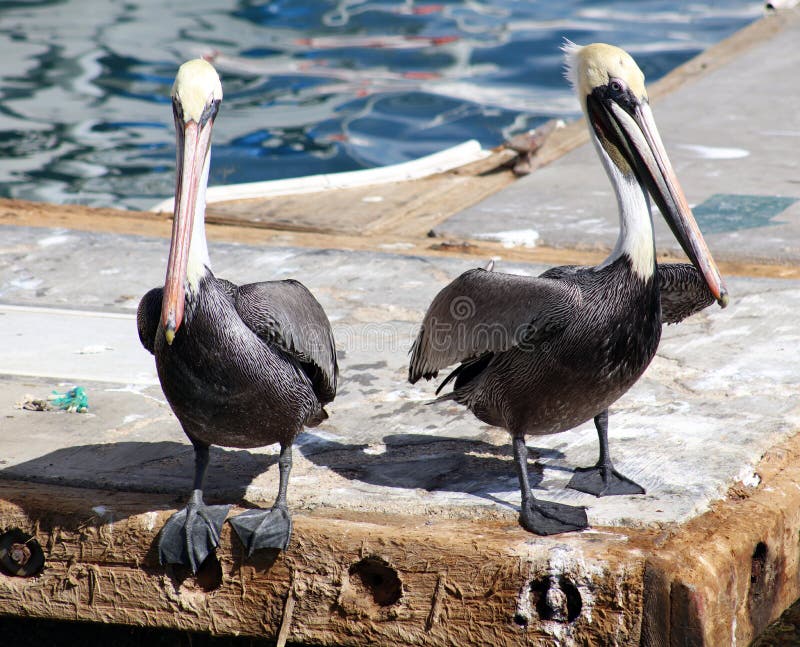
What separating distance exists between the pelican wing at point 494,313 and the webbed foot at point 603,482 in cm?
42

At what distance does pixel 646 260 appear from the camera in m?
2.84

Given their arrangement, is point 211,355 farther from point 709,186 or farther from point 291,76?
point 291,76

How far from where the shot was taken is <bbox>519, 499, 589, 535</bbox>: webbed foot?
2.74 metres

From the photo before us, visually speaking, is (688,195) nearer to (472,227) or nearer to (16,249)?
(472,227)

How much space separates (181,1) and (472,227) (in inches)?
453

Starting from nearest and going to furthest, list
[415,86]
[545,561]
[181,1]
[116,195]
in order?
1. [545,561]
2. [116,195]
3. [415,86]
4. [181,1]

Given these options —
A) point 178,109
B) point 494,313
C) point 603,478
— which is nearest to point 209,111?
point 178,109

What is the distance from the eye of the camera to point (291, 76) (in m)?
12.7

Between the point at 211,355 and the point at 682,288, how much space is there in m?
1.23

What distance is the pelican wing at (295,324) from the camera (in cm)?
285

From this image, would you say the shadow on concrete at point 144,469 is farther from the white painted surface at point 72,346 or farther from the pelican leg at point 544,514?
the pelican leg at point 544,514

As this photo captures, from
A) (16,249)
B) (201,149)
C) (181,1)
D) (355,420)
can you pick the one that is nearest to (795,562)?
(355,420)

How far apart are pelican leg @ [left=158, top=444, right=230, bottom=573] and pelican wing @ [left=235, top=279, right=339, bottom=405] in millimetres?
422

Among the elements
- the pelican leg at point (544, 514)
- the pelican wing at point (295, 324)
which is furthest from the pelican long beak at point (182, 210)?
the pelican leg at point (544, 514)
